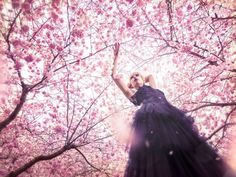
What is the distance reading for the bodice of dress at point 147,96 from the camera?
4595mm

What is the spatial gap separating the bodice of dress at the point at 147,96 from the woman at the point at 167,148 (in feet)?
0.67

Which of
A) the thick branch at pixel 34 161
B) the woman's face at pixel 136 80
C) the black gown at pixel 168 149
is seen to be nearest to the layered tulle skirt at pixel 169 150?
the black gown at pixel 168 149

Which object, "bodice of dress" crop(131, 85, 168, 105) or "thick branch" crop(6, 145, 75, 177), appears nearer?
"bodice of dress" crop(131, 85, 168, 105)

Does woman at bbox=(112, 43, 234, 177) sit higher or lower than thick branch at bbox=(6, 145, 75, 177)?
lower

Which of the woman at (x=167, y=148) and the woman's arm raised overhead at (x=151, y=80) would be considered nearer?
the woman at (x=167, y=148)

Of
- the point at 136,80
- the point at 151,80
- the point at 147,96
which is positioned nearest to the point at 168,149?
the point at 147,96

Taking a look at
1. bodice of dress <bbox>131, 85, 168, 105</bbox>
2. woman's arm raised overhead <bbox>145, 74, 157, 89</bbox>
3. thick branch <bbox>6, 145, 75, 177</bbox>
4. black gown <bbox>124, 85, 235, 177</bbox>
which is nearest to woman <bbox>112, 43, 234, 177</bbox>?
black gown <bbox>124, 85, 235, 177</bbox>

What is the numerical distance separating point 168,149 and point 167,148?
2cm

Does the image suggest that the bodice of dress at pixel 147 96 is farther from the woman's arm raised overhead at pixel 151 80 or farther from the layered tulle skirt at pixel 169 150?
the woman's arm raised overhead at pixel 151 80

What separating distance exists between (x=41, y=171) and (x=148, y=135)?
10.9 meters

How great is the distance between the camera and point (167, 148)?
3578 mm

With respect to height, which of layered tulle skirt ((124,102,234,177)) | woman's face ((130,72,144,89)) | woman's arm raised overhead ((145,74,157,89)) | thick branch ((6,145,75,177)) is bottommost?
layered tulle skirt ((124,102,234,177))

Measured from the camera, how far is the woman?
3402 millimetres

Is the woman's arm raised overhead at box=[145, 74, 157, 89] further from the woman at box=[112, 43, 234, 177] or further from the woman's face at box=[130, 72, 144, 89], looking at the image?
the woman at box=[112, 43, 234, 177]
